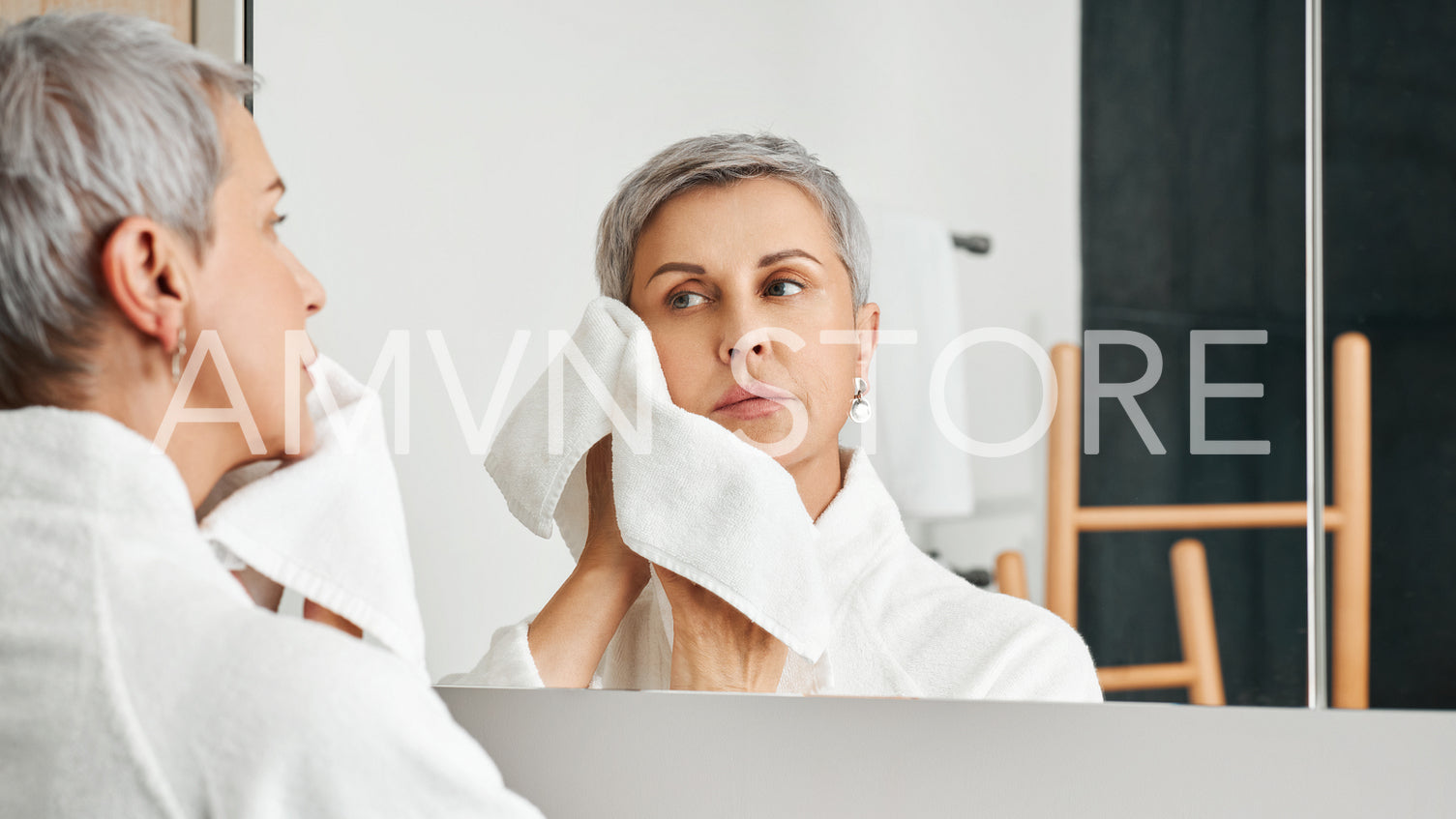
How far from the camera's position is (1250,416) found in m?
0.69

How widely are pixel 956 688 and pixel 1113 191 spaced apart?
366 mm

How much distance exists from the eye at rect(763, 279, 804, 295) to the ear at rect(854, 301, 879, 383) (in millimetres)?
51

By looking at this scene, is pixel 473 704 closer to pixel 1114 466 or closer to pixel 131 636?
pixel 131 636

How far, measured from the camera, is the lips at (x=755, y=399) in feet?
2.43

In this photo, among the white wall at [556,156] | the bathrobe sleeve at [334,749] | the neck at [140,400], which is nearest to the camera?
the bathrobe sleeve at [334,749]

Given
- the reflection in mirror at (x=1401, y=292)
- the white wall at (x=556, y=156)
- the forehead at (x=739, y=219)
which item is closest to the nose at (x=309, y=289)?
the white wall at (x=556, y=156)

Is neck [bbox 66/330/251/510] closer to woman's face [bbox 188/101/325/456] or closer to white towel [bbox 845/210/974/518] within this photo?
woman's face [bbox 188/101/325/456]

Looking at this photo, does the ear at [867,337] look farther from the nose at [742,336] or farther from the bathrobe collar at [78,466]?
the bathrobe collar at [78,466]

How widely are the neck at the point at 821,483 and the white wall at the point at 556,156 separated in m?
0.09

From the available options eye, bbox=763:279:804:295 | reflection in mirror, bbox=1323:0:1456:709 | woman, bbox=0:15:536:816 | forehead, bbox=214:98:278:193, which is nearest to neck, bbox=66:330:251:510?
woman, bbox=0:15:536:816

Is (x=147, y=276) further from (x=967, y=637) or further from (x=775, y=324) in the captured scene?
(x=967, y=637)

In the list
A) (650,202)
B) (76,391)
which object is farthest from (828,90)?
(76,391)

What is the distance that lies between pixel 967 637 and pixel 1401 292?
1.21 feet

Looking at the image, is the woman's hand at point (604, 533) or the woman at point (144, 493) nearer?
the woman at point (144, 493)
